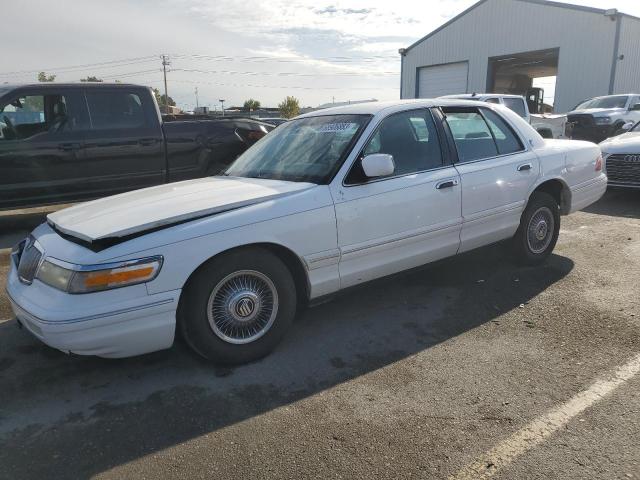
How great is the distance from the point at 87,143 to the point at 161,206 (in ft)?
14.6

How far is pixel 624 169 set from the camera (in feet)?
27.0

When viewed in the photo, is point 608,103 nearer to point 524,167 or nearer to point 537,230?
point 537,230

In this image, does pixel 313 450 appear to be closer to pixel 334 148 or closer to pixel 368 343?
pixel 368 343

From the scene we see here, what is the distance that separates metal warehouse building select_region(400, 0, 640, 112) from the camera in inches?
890

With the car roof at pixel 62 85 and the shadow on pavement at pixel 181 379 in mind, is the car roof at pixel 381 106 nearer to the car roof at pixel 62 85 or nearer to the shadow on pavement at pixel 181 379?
the shadow on pavement at pixel 181 379

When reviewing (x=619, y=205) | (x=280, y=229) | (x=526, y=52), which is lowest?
(x=619, y=205)

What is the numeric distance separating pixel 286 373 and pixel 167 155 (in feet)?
17.6

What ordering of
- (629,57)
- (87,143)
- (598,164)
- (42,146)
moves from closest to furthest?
(598,164) < (42,146) < (87,143) < (629,57)

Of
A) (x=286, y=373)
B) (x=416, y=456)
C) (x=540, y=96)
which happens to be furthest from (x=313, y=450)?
(x=540, y=96)

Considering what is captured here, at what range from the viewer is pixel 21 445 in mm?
2570

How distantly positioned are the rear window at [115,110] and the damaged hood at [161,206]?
151 inches

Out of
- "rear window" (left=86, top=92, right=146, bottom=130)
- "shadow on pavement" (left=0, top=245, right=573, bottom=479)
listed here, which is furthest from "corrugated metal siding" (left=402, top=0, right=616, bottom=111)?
"shadow on pavement" (left=0, top=245, right=573, bottom=479)

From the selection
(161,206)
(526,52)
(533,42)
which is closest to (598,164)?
(161,206)

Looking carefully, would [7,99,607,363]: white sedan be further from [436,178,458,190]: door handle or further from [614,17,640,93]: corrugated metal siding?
[614,17,640,93]: corrugated metal siding
